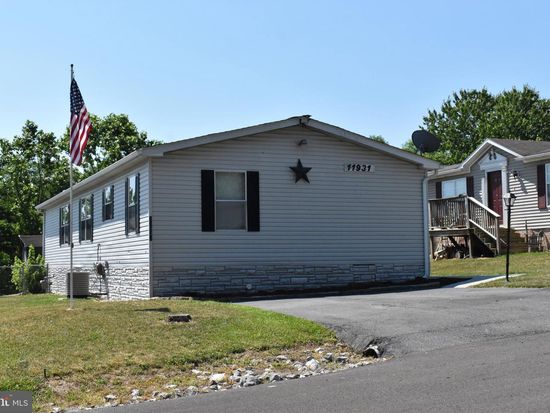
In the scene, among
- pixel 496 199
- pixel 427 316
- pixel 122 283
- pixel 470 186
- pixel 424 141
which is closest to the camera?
pixel 427 316

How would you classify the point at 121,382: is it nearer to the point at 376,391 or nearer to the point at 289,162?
the point at 376,391

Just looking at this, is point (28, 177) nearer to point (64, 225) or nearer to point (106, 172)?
point (64, 225)

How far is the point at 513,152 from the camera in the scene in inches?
1071

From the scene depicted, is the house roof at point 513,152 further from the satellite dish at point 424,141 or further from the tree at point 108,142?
the tree at point 108,142

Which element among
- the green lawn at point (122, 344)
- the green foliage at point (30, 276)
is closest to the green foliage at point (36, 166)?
the green foliage at point (30, 276)

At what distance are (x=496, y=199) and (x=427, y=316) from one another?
19.0 m

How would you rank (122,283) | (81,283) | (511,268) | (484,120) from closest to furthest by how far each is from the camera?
(122,283) → (81,283) → (511,268) → (484,120)

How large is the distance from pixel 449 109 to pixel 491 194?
3709cm

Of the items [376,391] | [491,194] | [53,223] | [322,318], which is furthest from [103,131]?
[376,391]

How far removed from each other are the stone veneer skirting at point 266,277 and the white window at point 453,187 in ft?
42.9

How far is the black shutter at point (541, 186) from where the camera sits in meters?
25.8

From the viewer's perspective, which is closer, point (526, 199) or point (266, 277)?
point (266, 277)

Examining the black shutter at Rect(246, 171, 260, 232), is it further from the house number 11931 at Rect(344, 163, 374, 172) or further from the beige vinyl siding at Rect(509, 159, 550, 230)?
the beige vinyl siding at Rect(509, 159, 550, 230)

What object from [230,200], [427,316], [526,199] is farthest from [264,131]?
[526,199]
